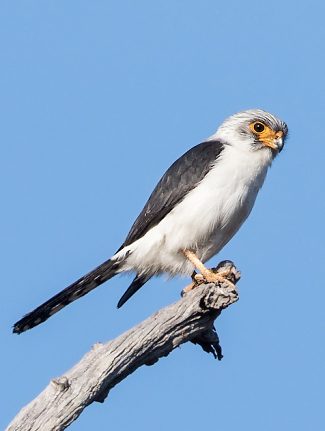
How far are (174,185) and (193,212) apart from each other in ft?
1.35

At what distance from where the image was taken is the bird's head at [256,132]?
7734 millimetres

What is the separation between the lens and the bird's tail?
7074 millimetres

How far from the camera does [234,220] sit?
288 inches

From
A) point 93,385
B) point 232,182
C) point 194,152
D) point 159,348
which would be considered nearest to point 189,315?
point 159,348

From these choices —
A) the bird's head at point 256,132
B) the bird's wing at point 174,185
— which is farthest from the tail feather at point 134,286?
the bird's head at point 256,132

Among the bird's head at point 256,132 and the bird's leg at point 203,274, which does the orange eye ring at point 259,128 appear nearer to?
the bird's head at point 256,132

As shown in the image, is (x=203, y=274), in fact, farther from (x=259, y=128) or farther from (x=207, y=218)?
(x=259, y=128)

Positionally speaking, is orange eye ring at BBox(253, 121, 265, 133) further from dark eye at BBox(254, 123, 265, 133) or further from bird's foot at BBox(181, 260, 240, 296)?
bird's foot at BBox(181, 260, 240, 296)

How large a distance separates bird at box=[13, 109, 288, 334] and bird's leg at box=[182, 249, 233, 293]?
0.01 metres

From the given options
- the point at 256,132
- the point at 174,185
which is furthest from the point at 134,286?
the point at 256,132

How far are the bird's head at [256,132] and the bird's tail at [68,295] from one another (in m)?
1.76

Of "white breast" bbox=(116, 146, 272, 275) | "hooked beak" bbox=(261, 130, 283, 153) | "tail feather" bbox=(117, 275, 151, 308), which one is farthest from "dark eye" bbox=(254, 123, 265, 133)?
"tail feather" bbox=(117, 275, 151, 308)

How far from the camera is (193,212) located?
23.6ft

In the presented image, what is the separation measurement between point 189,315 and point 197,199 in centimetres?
140
